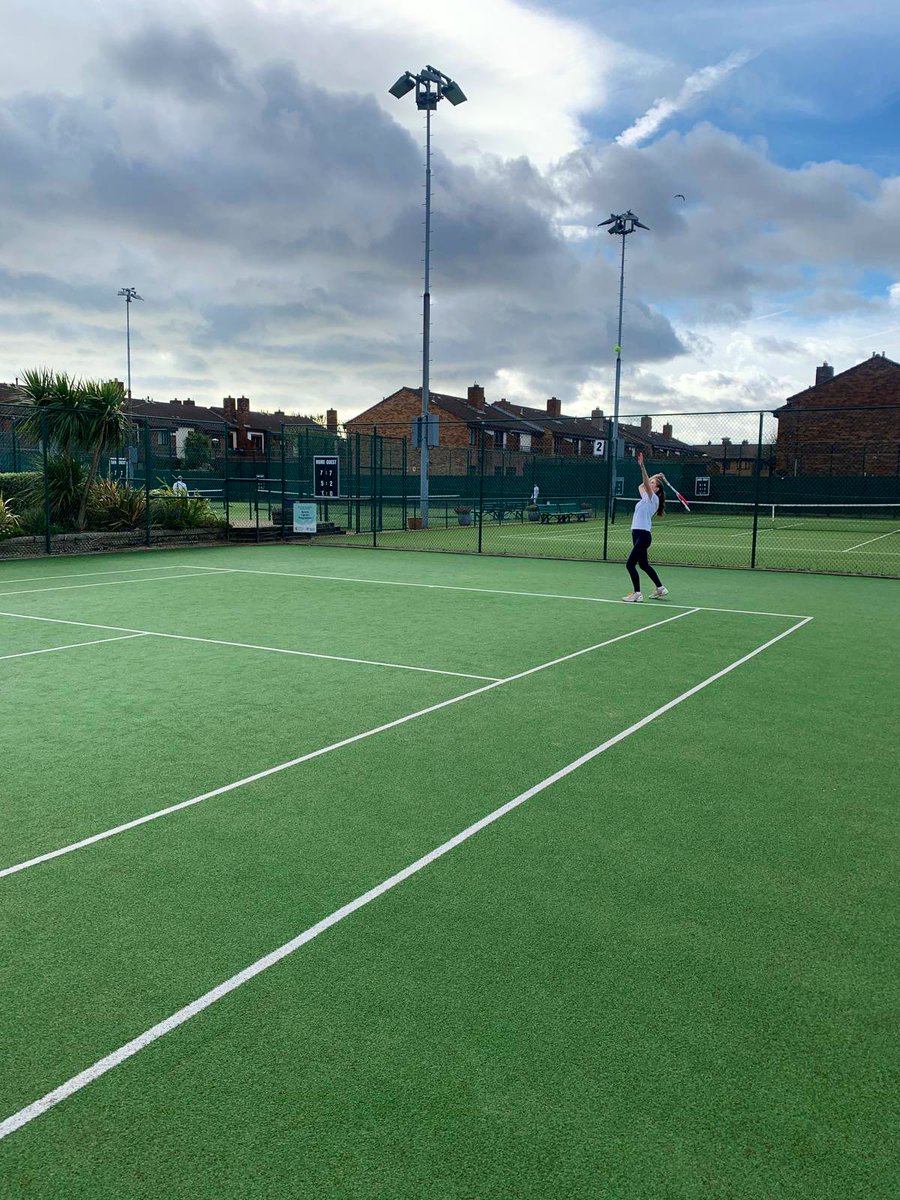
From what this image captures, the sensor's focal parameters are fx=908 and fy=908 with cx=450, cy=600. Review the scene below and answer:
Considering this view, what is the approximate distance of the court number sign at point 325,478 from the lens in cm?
2364

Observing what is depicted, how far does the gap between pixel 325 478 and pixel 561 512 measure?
1475 cm

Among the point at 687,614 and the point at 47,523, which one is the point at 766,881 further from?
the point at 47,523

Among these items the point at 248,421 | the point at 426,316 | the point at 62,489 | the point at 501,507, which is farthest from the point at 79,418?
the point at 248,421

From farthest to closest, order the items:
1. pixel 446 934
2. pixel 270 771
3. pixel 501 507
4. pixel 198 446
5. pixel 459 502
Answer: pixel 198 446 < pixel 459 502 < pixel 501 507 < pixel 270 771 < pixel 446 934

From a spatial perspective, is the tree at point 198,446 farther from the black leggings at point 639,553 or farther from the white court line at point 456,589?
the black leggings at point 639,553

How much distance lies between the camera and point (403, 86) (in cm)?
2461

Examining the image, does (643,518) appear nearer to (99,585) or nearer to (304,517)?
(99,585)

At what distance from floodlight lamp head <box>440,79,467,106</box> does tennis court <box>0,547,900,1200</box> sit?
72.3 ft

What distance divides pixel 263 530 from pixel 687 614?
47.7 feet

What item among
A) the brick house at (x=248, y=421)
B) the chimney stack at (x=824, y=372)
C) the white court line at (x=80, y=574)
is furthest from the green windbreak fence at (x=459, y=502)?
the brick house at (x=248, y=421)

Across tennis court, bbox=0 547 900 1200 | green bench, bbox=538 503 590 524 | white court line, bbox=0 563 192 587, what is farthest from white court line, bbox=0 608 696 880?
green bench, bbox=538 503 590 524

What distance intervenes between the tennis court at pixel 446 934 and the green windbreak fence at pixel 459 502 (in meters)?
11.7

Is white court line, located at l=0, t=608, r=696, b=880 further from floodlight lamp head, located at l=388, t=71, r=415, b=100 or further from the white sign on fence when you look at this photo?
floodlight lamp head, located at l=388, t=71, r=415, b=100

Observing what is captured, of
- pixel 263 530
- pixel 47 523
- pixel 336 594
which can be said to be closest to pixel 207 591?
pixel 336 594
